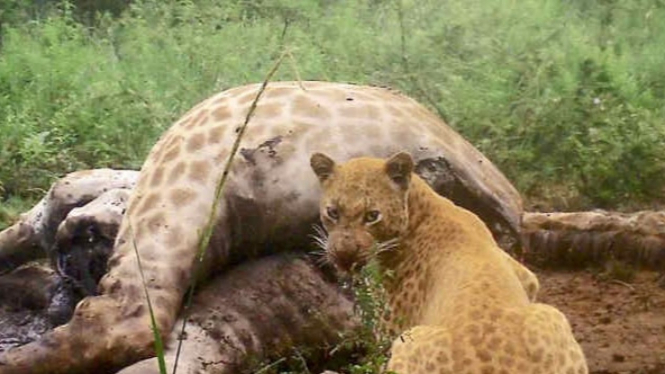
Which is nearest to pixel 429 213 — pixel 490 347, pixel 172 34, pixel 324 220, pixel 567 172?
pixel 324 220

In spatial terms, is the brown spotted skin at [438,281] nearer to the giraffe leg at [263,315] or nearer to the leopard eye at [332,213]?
the leopard eye at [332,213]

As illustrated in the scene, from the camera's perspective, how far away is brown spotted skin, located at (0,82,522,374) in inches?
168

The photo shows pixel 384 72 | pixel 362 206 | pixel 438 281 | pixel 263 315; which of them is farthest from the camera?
pixel 384 72

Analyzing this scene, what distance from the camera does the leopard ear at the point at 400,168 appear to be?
4.22 m

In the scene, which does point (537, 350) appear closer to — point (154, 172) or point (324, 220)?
point (324, 220)

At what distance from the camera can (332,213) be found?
424 cm

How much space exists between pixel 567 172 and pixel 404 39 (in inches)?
68.7

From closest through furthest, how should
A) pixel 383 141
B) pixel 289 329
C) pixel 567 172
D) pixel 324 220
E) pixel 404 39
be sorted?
pixel 324 220 < pixel 289 329 < pixel 383 141 < pixel 567 172 < pixel 404 39

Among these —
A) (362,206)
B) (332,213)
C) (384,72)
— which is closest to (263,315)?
(332,213)

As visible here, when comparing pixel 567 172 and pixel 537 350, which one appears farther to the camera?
pixel 567 172

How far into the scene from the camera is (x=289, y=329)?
470 cm

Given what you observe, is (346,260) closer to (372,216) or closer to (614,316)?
(372,216)

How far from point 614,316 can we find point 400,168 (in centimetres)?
143

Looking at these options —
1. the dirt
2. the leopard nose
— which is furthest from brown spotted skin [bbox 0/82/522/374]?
the leopard nose
